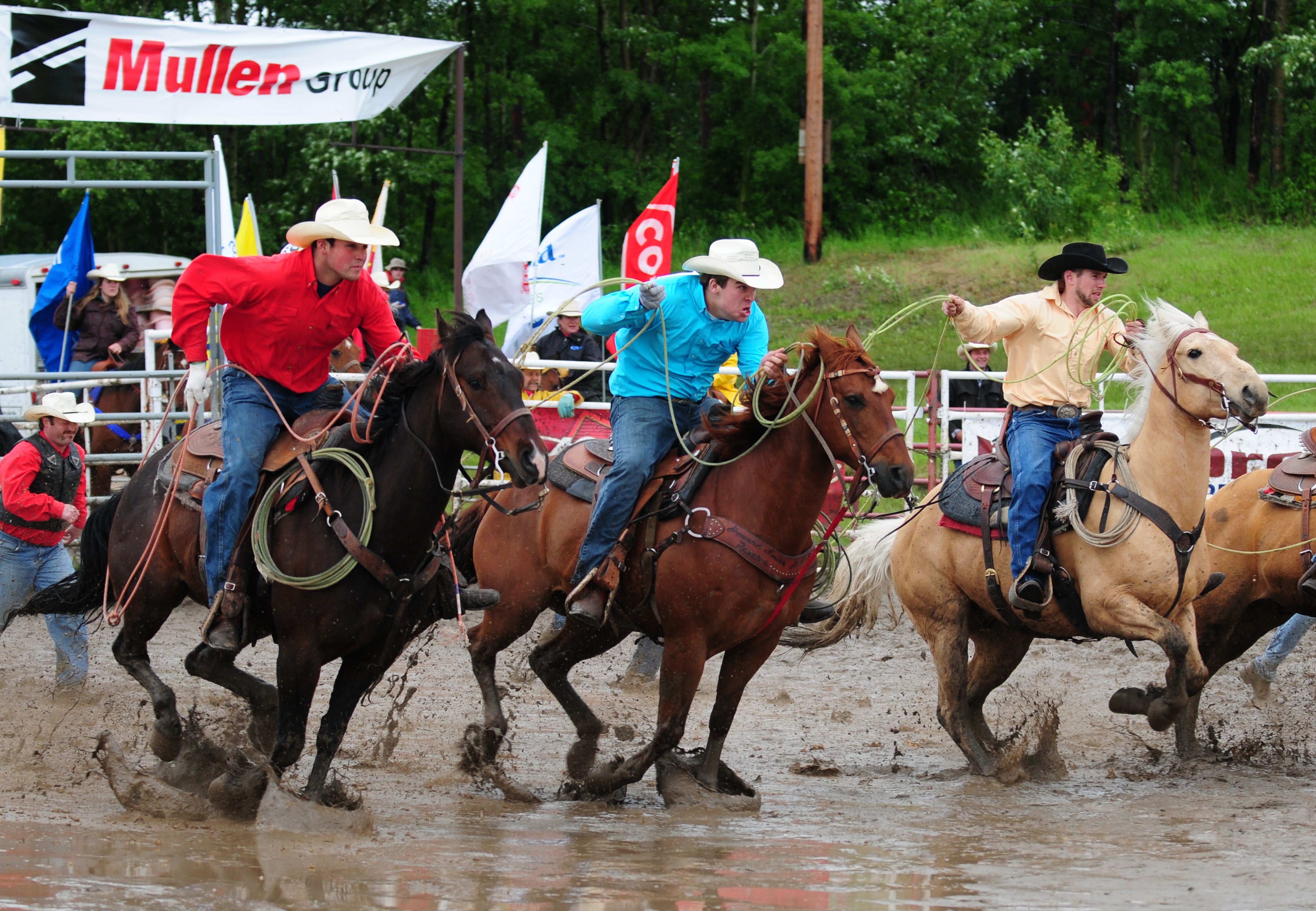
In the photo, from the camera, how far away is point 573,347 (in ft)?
45.4

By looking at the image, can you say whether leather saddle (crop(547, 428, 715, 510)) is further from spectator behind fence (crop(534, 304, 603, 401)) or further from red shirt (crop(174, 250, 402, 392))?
spectator behind fence (crop(534, 304, 603, 401))

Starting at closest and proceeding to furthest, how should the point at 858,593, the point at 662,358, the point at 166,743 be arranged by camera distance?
1. the point at 166,743
2. the point at 662,358
3. the point at 858,593

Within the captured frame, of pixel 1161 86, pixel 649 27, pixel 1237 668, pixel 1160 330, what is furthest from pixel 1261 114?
pixel 1160 330

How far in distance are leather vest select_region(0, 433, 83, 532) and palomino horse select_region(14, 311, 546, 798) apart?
3620 mm

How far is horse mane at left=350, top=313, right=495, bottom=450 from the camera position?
219 inches

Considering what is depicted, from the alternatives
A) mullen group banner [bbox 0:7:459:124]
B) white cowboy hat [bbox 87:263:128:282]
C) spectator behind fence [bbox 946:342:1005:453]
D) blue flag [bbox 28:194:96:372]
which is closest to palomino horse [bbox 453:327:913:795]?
mullen group banner [bbox 0:7:459:124]

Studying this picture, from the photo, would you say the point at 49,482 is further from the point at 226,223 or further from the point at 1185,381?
the point at 1185,381

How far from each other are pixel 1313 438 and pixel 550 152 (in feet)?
83.2

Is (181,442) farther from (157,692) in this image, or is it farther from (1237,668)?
(1237,668)

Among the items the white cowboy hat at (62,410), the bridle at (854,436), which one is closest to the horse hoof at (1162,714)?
the bridle at (854,436)

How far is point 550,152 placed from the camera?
31.6 m

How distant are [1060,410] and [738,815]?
263 centimetres

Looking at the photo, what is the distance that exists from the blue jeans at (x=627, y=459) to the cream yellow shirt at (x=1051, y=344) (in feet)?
5.10

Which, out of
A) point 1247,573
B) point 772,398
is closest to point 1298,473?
point 1247,573
